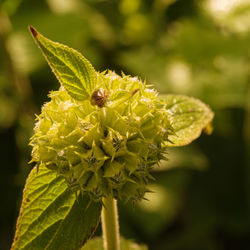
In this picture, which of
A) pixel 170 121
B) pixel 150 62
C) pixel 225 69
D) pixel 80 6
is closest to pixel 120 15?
pixel 80 6

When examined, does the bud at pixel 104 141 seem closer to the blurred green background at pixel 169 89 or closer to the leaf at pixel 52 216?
the leaf at pixel 52 216

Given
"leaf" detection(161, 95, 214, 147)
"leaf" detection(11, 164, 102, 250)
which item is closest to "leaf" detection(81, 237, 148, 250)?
"leaf" detection(11, 164, 102, 250)

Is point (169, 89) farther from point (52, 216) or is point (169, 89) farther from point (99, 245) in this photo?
point (52, 216)

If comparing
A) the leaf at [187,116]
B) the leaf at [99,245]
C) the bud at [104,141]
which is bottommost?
the leaf at [99,245]

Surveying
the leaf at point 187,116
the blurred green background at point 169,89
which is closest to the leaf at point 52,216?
the leaf at point 187,116

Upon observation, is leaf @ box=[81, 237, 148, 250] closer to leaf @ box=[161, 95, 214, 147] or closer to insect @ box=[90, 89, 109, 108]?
leaf @ box=[161, 95, 214, 147]
